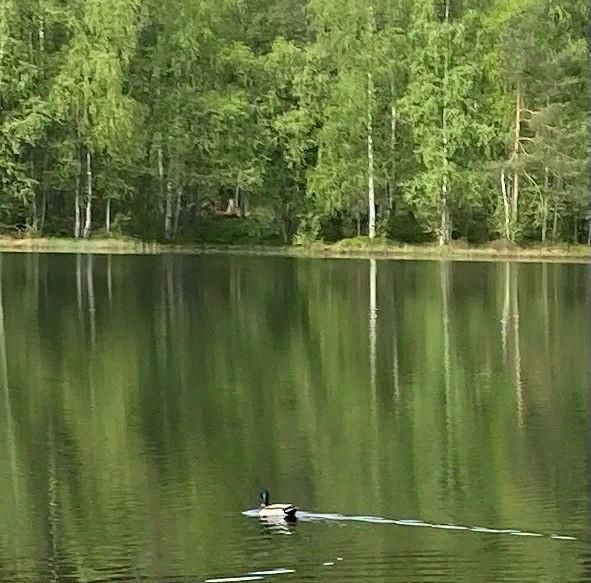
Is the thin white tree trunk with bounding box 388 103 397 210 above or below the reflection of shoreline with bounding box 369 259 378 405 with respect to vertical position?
above

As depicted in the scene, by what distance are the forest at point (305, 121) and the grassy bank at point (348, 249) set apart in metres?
0.84

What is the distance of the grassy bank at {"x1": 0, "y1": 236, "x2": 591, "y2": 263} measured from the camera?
2347 inches

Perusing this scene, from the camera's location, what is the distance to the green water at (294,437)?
44.9ft

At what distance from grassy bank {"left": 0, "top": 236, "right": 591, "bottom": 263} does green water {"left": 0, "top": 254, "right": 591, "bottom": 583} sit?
779 inches

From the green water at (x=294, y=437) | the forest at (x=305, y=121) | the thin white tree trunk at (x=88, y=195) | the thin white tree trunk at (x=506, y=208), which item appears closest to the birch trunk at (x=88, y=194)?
the thin white tree trunk at (x=88, y=195)

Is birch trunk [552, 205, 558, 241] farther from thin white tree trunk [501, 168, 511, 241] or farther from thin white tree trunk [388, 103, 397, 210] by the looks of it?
thin white tree trunk [388, 103, 397, 210]

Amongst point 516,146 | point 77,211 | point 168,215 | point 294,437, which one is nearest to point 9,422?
point 294,437

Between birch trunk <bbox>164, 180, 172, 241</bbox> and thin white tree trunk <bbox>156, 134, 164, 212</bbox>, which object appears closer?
thin white tree trunk <bbox>156, 134, 164, 212</bbox>

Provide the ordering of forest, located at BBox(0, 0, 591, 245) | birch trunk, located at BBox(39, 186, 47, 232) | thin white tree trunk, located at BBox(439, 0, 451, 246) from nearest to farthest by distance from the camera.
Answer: forest, located at BBox(0, 0, 591, 245)
thin white tree trunk, located at BBox(439, 0, 451, 246)
birch trunk, located at BBox(39, 186, 47, 232)

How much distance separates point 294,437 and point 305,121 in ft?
141

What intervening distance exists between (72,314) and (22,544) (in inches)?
855

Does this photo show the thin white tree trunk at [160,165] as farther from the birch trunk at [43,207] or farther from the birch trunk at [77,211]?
the birch trunk at [43,207]

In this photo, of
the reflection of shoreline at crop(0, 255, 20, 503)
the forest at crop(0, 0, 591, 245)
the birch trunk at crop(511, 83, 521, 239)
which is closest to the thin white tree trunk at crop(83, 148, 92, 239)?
the forest at crop(0, 0, 591, 245)

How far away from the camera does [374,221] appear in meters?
62.2
